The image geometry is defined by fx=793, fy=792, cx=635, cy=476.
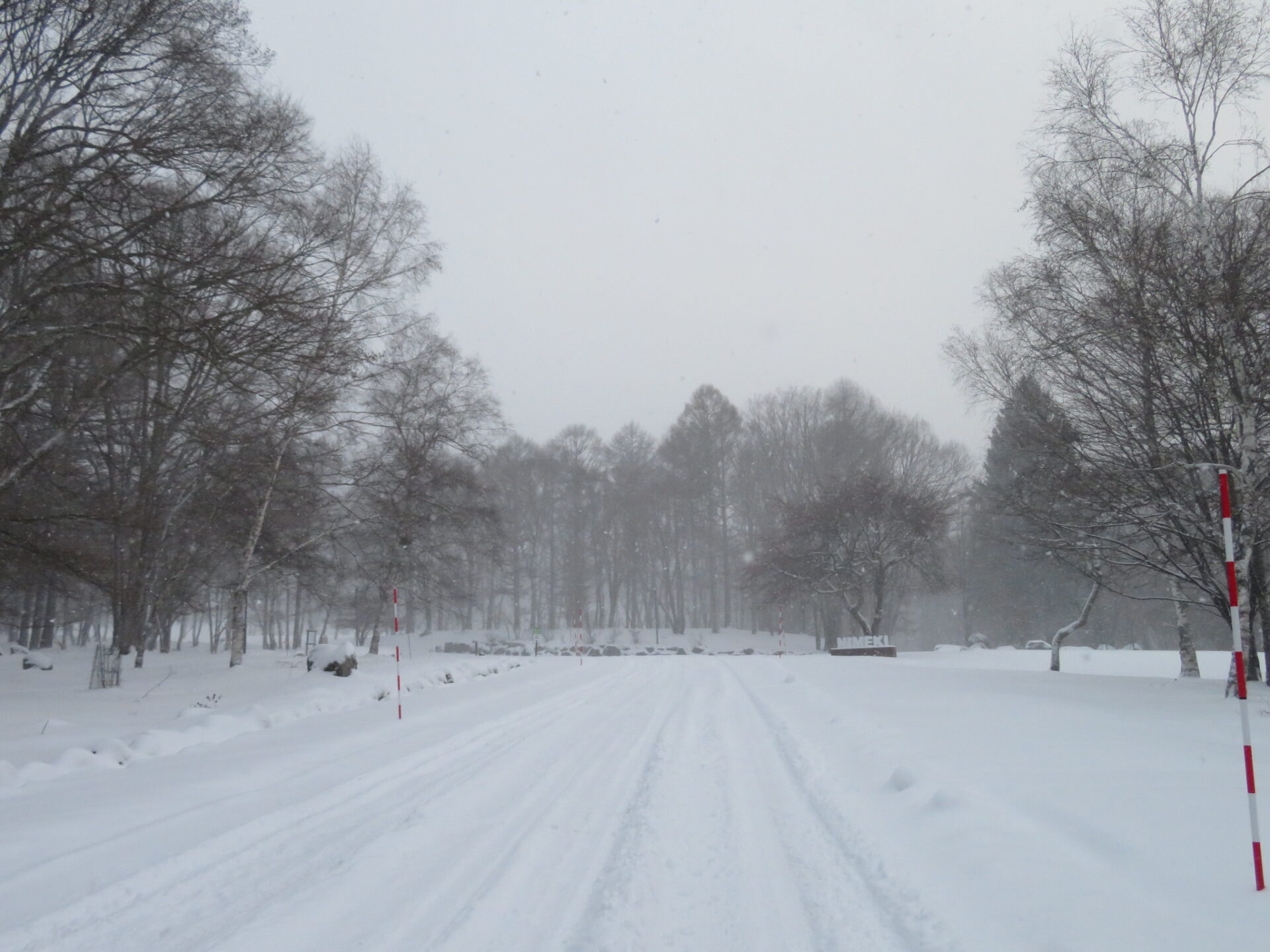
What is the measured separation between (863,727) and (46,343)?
10604 mm

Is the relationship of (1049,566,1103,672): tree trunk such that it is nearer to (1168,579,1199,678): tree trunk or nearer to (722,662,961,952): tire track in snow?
(1168,579,1199,678): tree trunk

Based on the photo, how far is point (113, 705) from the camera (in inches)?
515

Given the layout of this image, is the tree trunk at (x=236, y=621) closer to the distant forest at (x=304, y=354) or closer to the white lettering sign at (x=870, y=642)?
the distant forest at (x=304, y=354)

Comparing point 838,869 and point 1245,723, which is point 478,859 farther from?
point 1245,723

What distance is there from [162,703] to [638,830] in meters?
11.2

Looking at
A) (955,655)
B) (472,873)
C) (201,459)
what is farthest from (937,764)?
(955,655)

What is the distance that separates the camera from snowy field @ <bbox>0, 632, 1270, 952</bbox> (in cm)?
398

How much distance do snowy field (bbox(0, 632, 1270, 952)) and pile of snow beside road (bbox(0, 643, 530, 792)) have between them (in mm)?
86

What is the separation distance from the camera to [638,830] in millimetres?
5688

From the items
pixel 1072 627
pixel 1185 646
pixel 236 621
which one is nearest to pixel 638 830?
pixel 1185 646

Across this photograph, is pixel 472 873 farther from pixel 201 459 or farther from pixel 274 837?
pixel 201 459

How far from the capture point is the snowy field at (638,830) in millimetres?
3984

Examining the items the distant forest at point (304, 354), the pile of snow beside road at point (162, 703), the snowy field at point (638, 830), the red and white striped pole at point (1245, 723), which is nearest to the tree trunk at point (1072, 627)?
the distant forest at point (304, 354)

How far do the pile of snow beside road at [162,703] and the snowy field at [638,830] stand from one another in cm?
9
